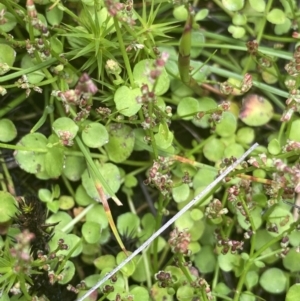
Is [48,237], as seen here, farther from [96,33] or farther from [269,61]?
[269,61]

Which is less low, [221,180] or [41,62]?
[41,62]

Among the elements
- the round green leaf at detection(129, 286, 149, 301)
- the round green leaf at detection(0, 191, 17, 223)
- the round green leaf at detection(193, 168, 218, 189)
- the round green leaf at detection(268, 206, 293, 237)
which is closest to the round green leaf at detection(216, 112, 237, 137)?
the round green leaf at detection(193, 168, 218, 189)

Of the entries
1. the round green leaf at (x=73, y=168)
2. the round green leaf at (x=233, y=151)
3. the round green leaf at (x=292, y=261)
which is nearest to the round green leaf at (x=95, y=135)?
the round green leaf at (x=73, y=168)

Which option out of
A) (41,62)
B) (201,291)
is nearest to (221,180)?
(201,291)

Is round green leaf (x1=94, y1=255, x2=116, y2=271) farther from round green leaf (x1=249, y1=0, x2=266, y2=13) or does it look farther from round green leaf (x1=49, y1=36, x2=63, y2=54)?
round green leaf (x1=249, y1=0, x2=266, y2=13)

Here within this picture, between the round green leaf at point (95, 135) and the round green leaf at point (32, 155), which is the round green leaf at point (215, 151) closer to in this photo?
the round green leaf at point (95, 135)

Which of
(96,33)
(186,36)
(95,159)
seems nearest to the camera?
(186,36)
